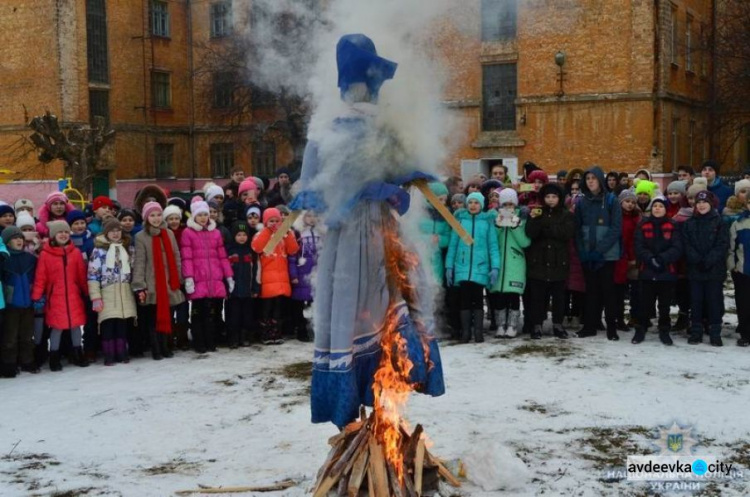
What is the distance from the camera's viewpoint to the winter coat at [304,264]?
9359mm

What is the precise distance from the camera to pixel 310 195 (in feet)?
14.8

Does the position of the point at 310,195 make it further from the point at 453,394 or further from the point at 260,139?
the point at 260,139

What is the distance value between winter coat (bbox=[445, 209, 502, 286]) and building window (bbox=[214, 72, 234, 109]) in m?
16.9

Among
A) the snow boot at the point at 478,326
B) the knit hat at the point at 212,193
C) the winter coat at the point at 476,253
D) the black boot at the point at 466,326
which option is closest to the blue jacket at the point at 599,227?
the winter coat at the point at 476,253

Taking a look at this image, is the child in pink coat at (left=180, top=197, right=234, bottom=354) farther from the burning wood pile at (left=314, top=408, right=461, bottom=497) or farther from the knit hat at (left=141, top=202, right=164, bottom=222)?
the burning wood pile at (left=314, top=408, right=461, bottom=497)

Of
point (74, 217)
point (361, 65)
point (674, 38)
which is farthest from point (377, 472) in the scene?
point (674, 38)

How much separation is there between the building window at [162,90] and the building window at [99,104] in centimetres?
240

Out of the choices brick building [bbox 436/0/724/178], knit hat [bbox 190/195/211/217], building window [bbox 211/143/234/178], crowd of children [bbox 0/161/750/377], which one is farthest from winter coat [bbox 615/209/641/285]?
building window [bbox 211/143/234/178]

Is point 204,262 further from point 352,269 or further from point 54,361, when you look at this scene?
point 352,269

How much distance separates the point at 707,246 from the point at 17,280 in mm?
7478

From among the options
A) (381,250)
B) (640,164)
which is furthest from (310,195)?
(640,164)

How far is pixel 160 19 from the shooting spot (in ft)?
111

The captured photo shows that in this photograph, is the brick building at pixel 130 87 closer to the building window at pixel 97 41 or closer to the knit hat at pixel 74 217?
the building window at pixel 97 41

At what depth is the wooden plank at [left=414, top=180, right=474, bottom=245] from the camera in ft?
14.7
